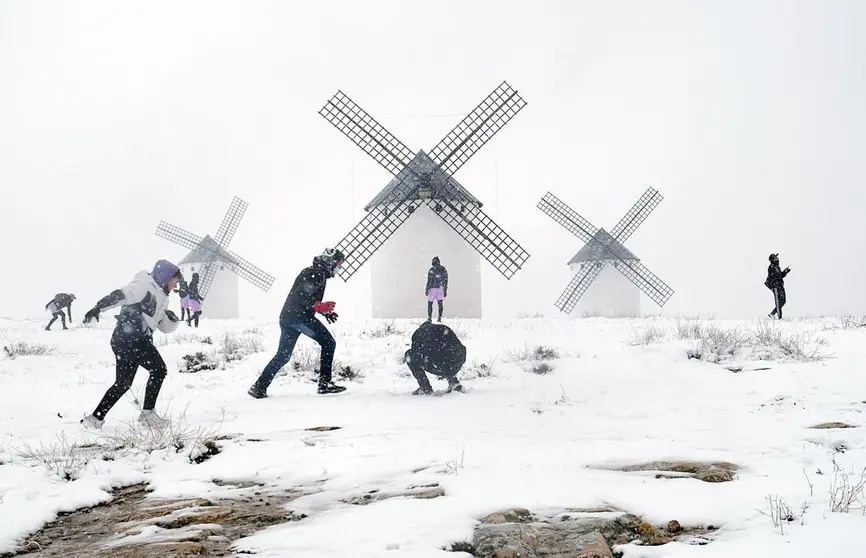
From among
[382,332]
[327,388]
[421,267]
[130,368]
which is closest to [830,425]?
[327,388]

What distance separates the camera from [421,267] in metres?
19.4

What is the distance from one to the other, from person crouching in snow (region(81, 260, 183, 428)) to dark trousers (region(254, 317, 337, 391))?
4.82 ft

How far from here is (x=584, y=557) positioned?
2.33 m

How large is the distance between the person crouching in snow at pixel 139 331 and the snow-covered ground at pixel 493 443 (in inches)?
10.6

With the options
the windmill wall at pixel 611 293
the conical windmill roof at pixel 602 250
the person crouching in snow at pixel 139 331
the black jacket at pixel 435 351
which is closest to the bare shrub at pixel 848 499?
the black jacket at pixel 435 351

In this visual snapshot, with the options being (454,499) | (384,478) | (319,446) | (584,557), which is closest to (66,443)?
(319,446)

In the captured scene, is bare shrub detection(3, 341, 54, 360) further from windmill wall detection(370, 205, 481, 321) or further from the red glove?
windmill wall detection(370, 205, 481, 321)

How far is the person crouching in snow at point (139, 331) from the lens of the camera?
18.4ft

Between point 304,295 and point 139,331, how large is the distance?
2036 millimetres

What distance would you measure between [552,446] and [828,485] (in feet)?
6.10

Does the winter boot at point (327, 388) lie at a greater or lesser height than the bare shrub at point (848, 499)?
greater

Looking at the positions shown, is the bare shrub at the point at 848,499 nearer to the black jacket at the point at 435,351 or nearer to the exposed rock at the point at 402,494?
the exposed rock at the point at 402,494

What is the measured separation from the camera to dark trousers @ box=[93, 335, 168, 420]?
562 centimetres

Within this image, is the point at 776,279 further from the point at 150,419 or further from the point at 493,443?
the point at 150,419
